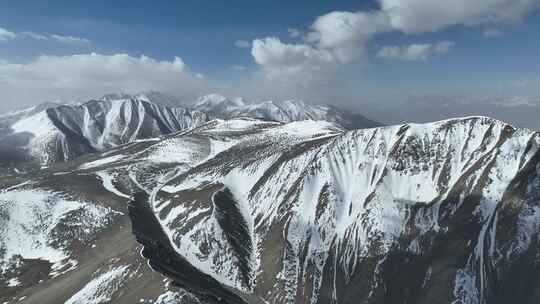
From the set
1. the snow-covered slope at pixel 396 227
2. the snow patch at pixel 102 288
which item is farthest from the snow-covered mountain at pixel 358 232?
the snow patch at pixel 102 288

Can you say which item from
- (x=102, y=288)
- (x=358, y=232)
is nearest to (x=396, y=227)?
(x=358, y=232)

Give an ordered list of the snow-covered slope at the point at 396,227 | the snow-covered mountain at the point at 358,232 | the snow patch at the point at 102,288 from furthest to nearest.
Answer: the snow-covered slope at the point at 396,227 < the snow-covered mountain at the point at 358,232 < the snow patch at the point at 102,288

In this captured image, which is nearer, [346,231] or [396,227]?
[396,227]

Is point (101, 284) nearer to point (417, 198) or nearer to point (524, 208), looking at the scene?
point (417, 198)

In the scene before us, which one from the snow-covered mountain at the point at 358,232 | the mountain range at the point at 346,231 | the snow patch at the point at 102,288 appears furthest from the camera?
the snow-covered mountain at the point at 358,232

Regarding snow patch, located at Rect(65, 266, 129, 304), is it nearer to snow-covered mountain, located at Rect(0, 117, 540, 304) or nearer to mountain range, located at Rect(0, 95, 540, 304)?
mountain range, located at Rect(0, 95, 540, 304)

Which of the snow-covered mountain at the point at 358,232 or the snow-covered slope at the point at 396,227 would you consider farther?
the snow-covered slope at the point at 396,227

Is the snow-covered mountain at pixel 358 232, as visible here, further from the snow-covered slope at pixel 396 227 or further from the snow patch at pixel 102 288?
the snow patch at pixel 102 288

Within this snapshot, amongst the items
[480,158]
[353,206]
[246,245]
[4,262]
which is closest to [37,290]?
[4,262]

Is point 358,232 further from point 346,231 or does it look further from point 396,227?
point 396,227
